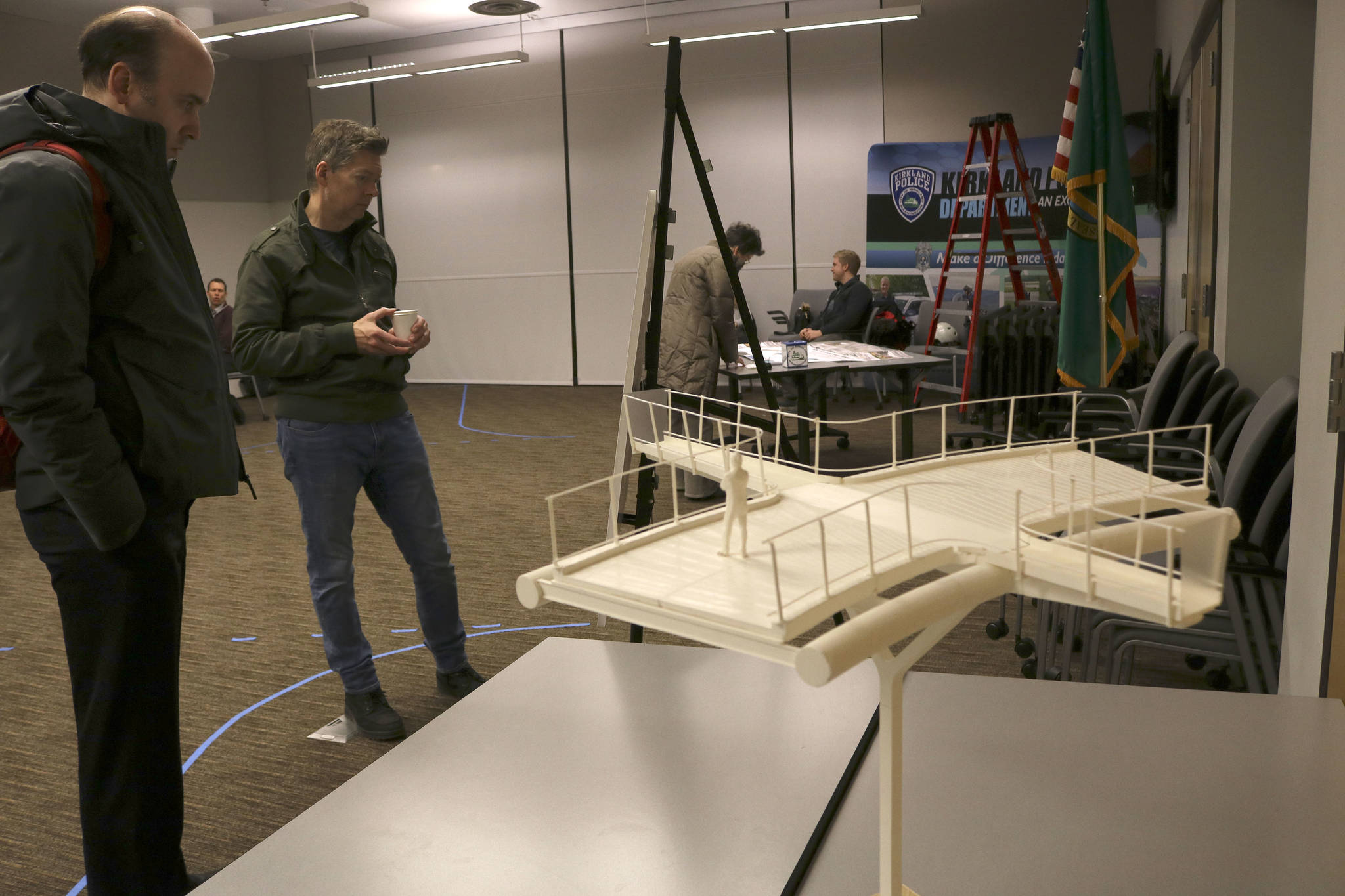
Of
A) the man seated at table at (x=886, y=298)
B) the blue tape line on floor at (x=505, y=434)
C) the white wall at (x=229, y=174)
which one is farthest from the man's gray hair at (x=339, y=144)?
the white wall at (x=229, y=174)

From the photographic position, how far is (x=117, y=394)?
5.04ft

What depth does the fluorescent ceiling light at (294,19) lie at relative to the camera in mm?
6883

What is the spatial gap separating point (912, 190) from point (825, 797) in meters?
8.76

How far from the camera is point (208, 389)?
5.35ft

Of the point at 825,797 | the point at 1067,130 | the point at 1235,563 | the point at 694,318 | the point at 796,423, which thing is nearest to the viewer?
the point at 825,797

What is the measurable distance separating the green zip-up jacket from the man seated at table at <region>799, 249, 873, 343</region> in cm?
534

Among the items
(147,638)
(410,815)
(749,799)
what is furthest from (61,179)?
(749,799)

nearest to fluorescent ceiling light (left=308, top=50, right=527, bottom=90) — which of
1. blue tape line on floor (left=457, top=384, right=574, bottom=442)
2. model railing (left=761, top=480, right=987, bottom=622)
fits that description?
blue tape line on floor (left=457, top=384, right=574, bottom=442)

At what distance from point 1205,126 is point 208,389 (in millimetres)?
4025

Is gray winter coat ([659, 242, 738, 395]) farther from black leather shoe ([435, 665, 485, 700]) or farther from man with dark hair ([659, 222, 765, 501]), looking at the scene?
black leather shoe ([435, 665, 485, 700])

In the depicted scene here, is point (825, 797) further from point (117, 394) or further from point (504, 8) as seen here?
point (504, 8)

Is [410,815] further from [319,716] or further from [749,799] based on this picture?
[319,716]

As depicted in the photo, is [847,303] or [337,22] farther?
[337,22]

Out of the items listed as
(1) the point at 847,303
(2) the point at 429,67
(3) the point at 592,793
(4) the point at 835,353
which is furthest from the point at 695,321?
(2) the point at 429,67
